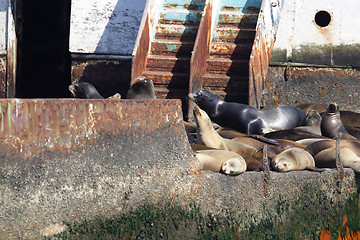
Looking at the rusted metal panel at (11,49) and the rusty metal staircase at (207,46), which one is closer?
the rusty metal staircase at (207,46)

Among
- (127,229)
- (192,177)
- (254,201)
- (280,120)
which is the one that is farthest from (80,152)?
(280,120)

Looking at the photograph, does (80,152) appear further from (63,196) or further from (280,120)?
(280,120)

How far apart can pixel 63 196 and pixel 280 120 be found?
13.2 ft

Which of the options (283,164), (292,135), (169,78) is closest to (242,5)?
(169,78)

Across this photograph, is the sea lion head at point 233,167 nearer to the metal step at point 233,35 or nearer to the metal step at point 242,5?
the metal step at point 233,35

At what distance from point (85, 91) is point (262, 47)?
2198 mm

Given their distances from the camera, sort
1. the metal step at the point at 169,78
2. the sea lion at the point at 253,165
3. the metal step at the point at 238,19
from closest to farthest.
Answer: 1. the sea lion at the point at 253,165
2. the metal step at the point at 169,78
3. the metal step at the point at 238,19

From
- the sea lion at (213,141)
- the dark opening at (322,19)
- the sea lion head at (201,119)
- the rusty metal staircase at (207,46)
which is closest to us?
the sea lion at (213,141)

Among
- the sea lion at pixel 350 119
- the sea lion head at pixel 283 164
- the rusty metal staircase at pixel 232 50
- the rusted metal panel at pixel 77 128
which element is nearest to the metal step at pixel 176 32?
the rusty metal staircase at pixel 232 50

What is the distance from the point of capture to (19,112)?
9.80 feet

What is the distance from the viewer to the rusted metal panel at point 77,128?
2.97m

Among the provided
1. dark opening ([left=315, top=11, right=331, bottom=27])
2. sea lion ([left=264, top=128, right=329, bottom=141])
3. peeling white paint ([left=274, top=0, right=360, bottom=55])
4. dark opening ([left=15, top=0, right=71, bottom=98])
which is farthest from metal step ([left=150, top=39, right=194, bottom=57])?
dark opening ([left=15, top=0, right=71, bottom=98])

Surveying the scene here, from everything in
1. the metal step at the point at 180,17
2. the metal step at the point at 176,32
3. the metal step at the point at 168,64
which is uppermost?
the metal step at the point at 180,17

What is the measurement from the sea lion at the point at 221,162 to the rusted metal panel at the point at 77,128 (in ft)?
1.09
